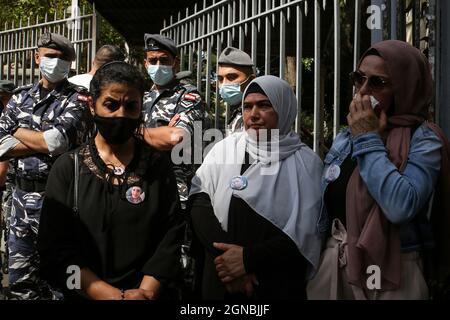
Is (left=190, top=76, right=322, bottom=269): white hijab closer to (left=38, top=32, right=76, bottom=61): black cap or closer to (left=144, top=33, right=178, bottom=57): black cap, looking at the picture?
(left=144, top=33, right=178, bottom=57): black cap

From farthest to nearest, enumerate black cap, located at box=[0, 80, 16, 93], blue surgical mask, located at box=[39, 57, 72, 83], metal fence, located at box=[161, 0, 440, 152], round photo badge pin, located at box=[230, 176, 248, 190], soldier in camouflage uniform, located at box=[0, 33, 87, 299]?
black cap, located at box=[0, 80, 16, 93] → blue surgical mask, located at box=[39, 57, 72, 83] → soldier in camouflage uniform, located at box=[0, 33, 87, 299] → metal fence, located at box=[161, 0, 440, 152] → round photo badge pin, located at box=[230, 176, 248, 190]

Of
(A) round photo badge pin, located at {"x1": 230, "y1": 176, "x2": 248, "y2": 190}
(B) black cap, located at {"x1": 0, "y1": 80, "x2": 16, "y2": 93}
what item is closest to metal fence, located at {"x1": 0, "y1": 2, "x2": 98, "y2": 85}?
(B) black cap, located at {"x1": 0, "y1": 80, "x2": 16, "y2": 93}

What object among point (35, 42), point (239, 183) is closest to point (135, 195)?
point (239, 183)

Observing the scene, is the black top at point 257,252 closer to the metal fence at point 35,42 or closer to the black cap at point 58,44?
the black cap at point 58,44

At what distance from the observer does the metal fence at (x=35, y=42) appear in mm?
6551

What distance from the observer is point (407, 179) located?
2.59 metres

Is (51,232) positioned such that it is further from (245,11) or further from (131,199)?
(245,11)

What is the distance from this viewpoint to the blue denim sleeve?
2.57m

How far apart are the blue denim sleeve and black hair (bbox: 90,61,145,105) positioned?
3.47ft

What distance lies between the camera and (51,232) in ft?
9.12

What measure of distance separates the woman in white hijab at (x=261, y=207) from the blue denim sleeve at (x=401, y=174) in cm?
40

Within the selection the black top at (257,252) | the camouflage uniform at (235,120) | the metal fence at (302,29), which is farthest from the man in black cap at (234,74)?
A: the black top at (257,252)

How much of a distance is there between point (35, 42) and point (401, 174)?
17.5ft

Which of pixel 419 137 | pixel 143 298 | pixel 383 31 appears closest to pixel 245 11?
pixel 383 31
